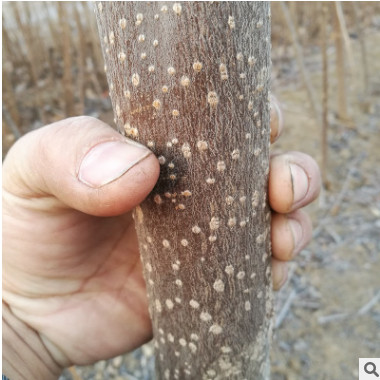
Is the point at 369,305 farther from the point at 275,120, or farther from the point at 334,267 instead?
the point at 275,120

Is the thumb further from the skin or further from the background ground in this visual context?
the background ground

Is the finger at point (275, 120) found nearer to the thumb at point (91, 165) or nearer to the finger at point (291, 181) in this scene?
the finger at point (291, 181)

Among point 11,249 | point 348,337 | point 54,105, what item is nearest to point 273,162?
point 11,249

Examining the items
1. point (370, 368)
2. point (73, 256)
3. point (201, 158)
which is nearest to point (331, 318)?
point (370, 368)

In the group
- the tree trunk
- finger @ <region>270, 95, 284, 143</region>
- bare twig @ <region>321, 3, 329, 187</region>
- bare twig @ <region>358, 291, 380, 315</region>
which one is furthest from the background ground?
finger @ <region>270, 95, 284, 143</region>

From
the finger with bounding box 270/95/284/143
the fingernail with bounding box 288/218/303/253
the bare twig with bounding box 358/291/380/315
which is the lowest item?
the bare twig with bounding box 358/291/380/315

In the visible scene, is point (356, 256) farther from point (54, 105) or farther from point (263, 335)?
point (54, 105)
